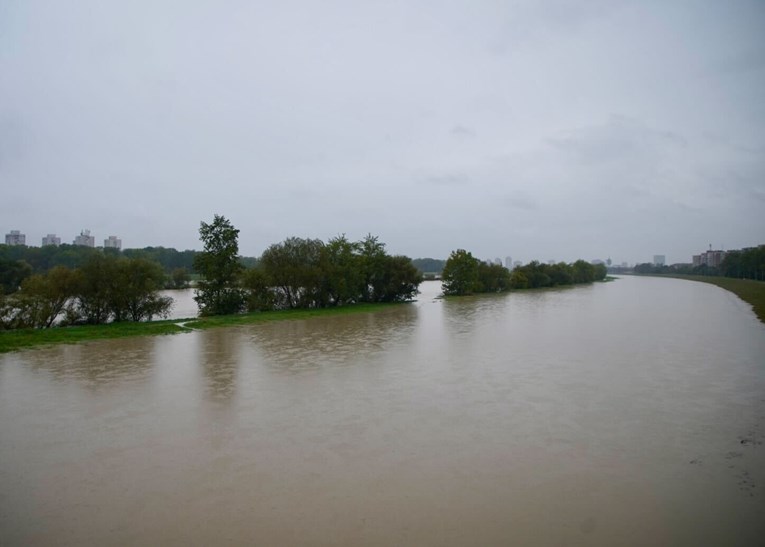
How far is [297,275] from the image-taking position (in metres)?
32.3

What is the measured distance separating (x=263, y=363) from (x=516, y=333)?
11.7 meters

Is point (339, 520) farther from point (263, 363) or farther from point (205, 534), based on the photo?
point (263, 363)

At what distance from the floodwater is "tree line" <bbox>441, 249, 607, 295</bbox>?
37361 millimetres

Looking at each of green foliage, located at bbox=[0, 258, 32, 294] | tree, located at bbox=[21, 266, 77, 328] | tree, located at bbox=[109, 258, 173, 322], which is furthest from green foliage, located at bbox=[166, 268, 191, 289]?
tree, located at bbox=[21, 266, 77, 328]

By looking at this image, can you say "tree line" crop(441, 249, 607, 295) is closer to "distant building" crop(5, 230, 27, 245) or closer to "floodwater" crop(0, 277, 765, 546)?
"floodwater" crop(0, 277, 765, 546)

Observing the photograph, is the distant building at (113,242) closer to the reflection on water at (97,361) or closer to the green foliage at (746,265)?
the reflection on water at (97,361)

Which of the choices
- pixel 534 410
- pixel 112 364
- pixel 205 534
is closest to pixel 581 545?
pixel 205 534

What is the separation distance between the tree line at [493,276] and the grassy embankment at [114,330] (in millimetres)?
26201

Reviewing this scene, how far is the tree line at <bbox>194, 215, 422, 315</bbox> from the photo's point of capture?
28562 mm

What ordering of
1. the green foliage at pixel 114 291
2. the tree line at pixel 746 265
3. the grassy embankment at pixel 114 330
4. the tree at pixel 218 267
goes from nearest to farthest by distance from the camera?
the grassy embankment at pixel 114 330
the green foliage at pixel 114 291
the tree at pixel 218 267
the tree line at pixel 746 265

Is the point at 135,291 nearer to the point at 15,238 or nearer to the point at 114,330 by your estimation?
the point at 114,330

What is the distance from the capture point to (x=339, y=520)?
5.06 meters

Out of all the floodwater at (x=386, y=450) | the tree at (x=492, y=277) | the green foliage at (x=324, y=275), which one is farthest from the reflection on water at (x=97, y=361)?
the tree at (x=492, y=277)

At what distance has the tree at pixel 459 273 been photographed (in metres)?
51.7
